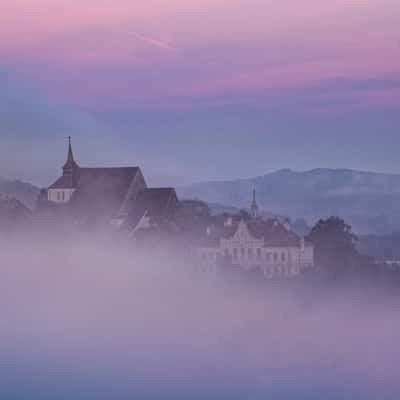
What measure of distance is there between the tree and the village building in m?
1.47

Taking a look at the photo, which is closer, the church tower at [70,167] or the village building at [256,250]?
the village building at [256,250]

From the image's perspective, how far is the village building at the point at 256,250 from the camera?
7531cm

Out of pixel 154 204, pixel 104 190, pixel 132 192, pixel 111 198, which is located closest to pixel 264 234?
pixel 154 204

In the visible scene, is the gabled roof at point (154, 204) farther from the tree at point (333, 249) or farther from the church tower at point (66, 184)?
the tree at point (333, 249)

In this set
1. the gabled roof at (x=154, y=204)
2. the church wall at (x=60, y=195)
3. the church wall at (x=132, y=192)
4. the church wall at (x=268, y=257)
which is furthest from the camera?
the church wall at (x=60, y=195)

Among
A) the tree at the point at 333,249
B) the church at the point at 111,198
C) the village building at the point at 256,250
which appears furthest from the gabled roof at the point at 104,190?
the tree at the point at 333,249

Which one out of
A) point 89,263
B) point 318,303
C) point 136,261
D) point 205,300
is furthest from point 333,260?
point 89,263

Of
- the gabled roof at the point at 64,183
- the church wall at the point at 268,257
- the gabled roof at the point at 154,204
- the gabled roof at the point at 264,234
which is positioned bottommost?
the church wall at the point at 268,257

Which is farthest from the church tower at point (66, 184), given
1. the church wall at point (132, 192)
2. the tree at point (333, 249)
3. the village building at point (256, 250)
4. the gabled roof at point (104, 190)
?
the tree at point (333, 249)

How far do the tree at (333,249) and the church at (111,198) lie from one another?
11166mm

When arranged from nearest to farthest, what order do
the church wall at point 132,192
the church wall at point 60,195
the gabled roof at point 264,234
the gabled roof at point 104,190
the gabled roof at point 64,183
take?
1. the gabled roof at point 264,234
2. the church wall at point 132,192
3. the gabled roof at point 104,190
4. the church wall at point 60,195
5. the gabled roof at point 64,183

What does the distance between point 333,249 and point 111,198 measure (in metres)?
17.6

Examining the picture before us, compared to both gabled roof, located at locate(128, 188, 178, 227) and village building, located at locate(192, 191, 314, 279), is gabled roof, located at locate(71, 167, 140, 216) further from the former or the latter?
village building, located at locate(192, 191, 314, 279)

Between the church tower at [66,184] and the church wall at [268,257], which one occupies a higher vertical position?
the church tower at [66,184]
